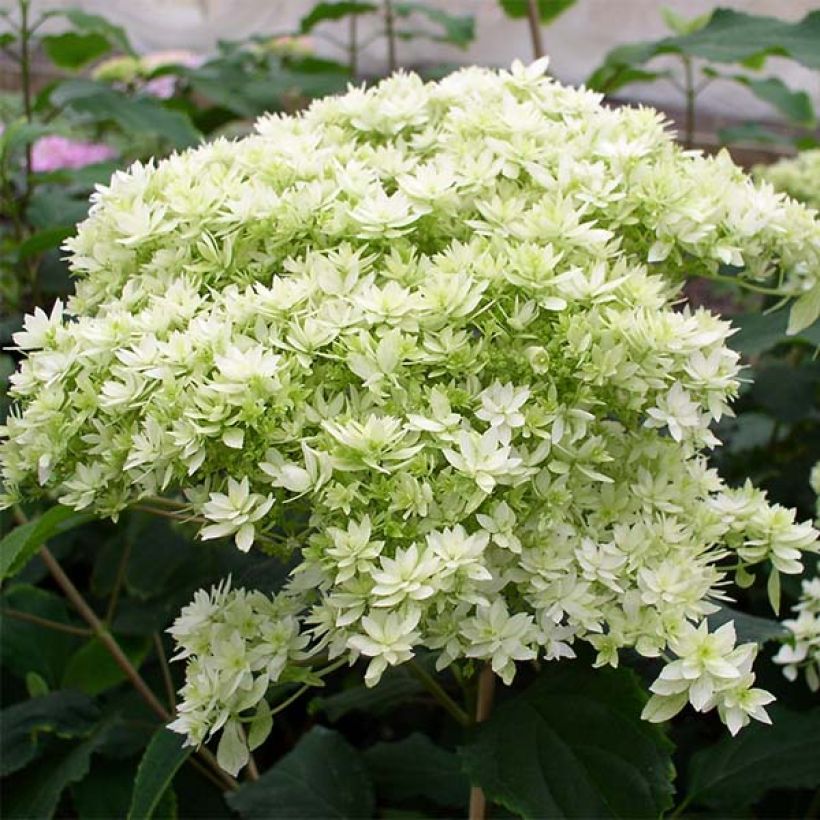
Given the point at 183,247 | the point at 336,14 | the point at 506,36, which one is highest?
the point at 183,247

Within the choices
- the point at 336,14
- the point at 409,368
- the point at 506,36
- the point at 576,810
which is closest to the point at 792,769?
the point at 576,810

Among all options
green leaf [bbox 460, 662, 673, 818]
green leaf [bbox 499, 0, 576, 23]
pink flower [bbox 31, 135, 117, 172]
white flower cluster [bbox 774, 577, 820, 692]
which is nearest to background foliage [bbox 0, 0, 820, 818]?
green leaf [bbox 460, 662, 673, 818]

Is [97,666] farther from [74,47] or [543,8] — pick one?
[543,8]

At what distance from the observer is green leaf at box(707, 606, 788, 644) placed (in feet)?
2.73

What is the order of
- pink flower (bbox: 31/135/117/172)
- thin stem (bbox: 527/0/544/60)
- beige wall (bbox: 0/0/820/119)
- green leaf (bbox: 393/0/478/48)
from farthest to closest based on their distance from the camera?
1. beige wall (bbox: 0/0/820/119)
2. pink flower (bbox: 31/135/117/172)
3. green leaf (bbox: 393/0/478/48)
4. thin stem (bbox: 527/0/544/60)

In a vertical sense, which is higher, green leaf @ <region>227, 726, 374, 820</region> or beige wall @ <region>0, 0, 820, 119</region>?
beige wall @ <region>0, 0, 820, 119</region>

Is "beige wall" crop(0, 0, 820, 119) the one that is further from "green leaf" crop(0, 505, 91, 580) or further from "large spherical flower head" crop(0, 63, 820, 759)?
"green leaf" crop(0, 505, 91, 580)

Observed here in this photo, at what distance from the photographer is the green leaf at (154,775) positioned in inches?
34.0

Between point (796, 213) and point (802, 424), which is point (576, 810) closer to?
point (796, 213)

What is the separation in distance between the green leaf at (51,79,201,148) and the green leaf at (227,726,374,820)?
2.53ft

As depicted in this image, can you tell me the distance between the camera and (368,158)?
88cm

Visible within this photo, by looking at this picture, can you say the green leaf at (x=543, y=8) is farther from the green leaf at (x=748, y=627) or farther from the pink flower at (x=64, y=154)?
the green leaf at (x=748, y=627)

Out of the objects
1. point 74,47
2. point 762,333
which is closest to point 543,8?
point 74,47

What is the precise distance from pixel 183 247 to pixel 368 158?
0.55 feet
